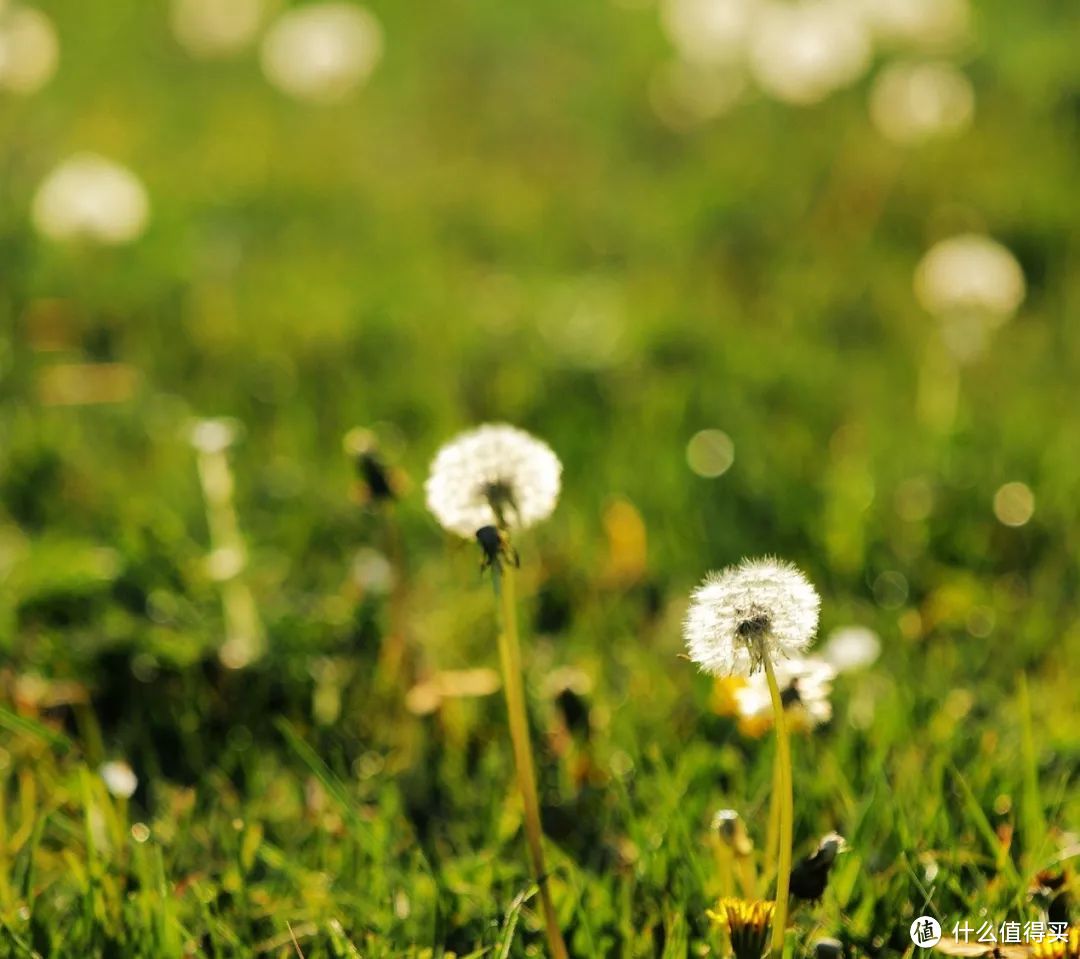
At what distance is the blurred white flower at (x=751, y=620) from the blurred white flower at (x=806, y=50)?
425 centimetres

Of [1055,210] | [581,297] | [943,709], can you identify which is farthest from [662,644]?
[1055,210]

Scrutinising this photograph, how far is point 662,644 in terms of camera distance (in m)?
2.46

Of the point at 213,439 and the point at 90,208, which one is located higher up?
the point at 90,208

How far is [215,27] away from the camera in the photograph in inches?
244

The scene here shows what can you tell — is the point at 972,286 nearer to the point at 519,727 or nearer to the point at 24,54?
the point at 519,727

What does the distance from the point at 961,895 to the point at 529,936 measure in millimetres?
540

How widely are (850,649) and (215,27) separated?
5.03 meters

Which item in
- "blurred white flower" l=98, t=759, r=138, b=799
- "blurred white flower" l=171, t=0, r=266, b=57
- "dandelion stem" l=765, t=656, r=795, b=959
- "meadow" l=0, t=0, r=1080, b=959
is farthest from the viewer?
"blurred white flower" l=171, t=0, r=266, b=57

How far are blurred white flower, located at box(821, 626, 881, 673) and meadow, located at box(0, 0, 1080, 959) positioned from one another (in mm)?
24

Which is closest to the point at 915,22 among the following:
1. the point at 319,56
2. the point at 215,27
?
the point at 319,56

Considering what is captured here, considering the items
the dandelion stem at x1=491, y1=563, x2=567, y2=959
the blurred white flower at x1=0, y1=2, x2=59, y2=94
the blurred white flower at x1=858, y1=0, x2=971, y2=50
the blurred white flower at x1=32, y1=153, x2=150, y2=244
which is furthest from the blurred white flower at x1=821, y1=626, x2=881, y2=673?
the blurred white flower at x1=858, y1=0, x2=971, y2=50

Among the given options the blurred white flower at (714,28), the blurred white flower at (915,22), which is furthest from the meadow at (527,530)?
the blurred white flower at (915,22)

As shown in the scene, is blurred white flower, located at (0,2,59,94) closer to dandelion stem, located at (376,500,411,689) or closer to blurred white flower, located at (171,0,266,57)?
blurred white flower, located at (171,0,266,57)

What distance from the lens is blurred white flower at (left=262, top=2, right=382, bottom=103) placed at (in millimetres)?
5668
